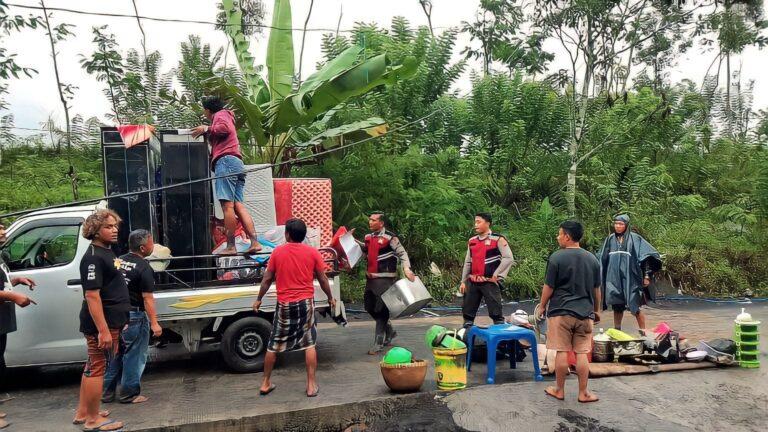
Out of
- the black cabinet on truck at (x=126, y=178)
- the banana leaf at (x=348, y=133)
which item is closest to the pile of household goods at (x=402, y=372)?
the black cabinet on truck at (x=126, y=178)

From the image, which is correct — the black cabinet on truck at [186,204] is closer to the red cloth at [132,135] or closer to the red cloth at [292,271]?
the red cloth at [132,135]

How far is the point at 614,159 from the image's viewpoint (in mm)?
15008

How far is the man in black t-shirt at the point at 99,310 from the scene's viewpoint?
464 cm

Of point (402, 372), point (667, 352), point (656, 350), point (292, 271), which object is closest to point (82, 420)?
point (292, 271)

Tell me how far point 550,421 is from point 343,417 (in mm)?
1799

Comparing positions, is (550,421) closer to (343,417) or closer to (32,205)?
(343,417)

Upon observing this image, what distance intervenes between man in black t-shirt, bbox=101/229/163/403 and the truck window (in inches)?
42.2

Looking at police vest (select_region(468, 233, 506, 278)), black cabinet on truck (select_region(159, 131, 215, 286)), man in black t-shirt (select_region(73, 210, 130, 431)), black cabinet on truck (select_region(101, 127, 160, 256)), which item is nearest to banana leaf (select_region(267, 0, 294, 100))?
black cabinet on truck (select_region(159, 131, 215, 286))

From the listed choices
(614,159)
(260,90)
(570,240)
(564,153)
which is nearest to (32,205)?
(260,90)

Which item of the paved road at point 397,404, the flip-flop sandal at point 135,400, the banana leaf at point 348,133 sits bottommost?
the paved road at point 397,404

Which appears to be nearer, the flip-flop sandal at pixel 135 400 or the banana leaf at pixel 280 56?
the flip-flop sandal at pixel 135 400

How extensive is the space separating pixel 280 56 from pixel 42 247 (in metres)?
5.35

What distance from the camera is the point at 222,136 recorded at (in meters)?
6.45

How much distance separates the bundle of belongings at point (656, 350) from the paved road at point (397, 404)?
218mm
